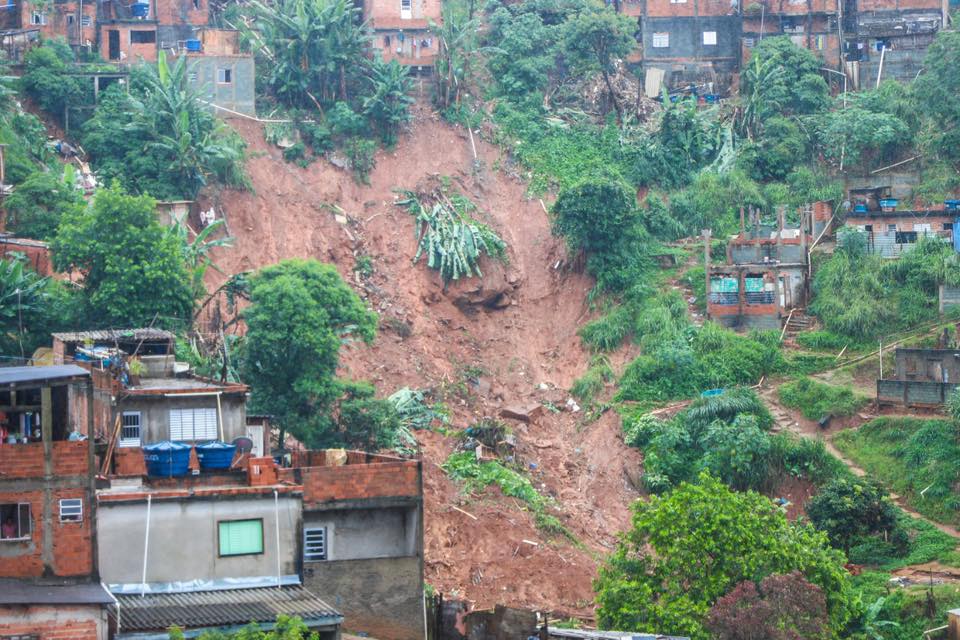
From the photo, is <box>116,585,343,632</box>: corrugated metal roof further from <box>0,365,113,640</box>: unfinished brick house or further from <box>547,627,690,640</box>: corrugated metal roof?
<box>547,627,690,640</box>: corrugated metal roof

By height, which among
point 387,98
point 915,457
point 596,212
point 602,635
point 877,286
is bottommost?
point 602,635

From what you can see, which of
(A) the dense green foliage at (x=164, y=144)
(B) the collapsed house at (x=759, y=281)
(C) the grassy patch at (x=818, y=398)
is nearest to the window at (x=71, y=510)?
(A) the dense green foliage at (x=164, y=144)

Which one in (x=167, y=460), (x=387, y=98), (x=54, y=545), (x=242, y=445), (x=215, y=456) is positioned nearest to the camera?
(x=54, y=545)

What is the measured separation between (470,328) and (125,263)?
40.2ft

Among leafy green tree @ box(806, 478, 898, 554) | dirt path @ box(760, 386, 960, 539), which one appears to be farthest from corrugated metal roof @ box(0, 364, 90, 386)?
dirt path @ box(760, 386, 960, 539)

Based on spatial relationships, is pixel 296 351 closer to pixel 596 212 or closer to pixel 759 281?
pixel 596 212

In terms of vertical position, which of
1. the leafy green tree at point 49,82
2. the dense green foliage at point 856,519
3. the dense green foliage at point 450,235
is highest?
the leafy green tree at point 49,82

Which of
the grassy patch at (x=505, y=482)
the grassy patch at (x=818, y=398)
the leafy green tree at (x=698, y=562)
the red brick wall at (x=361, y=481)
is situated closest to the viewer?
the red brick wall at (x=361, y=481)

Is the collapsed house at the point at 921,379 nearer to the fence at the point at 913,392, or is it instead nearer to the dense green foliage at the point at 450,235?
the fence at the point at 913,392

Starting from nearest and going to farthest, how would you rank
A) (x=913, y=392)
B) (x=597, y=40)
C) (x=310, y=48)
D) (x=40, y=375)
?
(x=40, y=375), (x=913, y=392), (x=310, y=48), (x=597, y=40)

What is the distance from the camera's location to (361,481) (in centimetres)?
3269

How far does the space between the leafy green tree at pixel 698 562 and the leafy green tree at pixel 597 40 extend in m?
26.4

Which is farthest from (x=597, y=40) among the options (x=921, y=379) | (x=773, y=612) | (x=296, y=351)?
(x=773, y=612)

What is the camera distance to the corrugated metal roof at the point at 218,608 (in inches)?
1073
